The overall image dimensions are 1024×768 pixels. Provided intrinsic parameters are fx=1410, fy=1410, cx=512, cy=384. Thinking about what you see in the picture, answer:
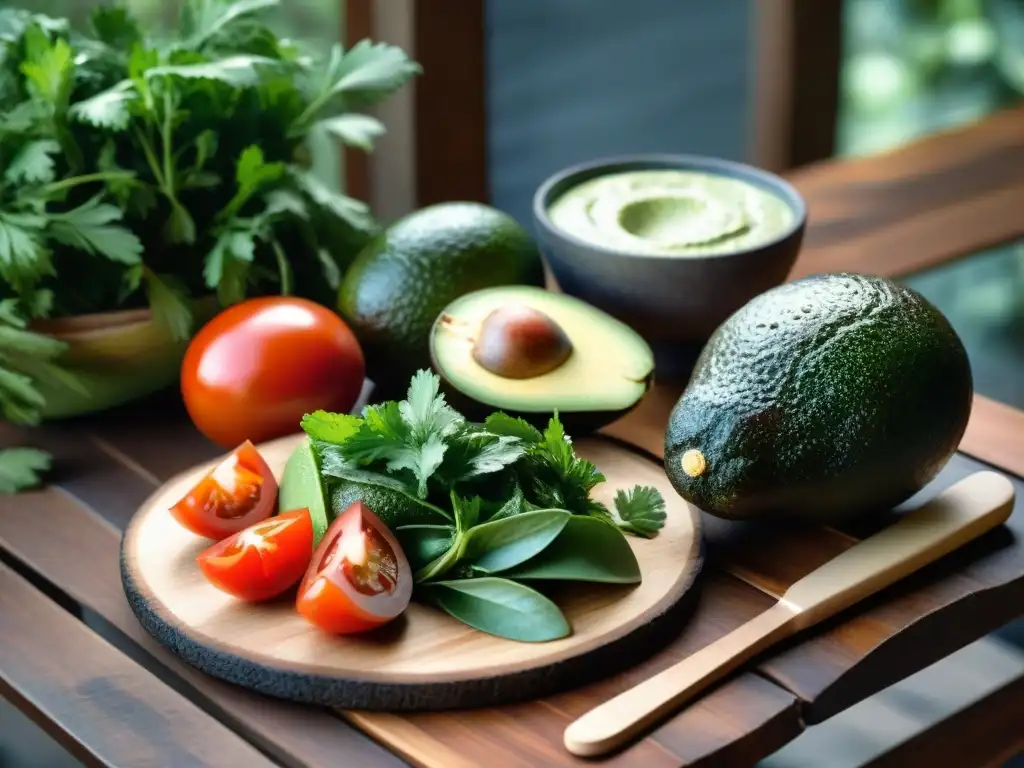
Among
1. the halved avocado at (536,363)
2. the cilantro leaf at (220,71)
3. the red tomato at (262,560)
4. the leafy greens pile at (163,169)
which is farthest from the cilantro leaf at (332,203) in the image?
the red tomato at (262,560)

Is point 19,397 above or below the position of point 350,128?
below

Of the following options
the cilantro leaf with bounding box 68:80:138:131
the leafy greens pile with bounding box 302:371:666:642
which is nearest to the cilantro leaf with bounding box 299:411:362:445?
the leafy greens pile with bounding box 302:371:666:642

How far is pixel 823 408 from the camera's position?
881 millimetres

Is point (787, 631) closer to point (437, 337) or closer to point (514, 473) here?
point (514, 473)

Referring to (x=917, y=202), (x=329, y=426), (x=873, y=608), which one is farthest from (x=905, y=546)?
(x=917, y=202)

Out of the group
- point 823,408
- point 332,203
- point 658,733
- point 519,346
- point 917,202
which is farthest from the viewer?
point 917,202

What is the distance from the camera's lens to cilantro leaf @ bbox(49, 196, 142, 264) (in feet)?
3.51

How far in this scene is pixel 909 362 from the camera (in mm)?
896

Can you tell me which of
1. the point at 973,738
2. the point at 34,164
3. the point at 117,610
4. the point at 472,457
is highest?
the point at 34,164

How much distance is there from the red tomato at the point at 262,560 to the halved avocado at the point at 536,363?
0.19 m

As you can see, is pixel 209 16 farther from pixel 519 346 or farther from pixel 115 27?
pixel 519 346

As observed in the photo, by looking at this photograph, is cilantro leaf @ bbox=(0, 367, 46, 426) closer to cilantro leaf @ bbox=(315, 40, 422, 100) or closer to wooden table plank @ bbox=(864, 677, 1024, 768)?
cilantro leaf @ bbox=(315, 40, 422, 100)

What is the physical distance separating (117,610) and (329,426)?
18 centimetres

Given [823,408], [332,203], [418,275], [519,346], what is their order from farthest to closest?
[332,203] → [418,275] → [519,346] → [823,408]
